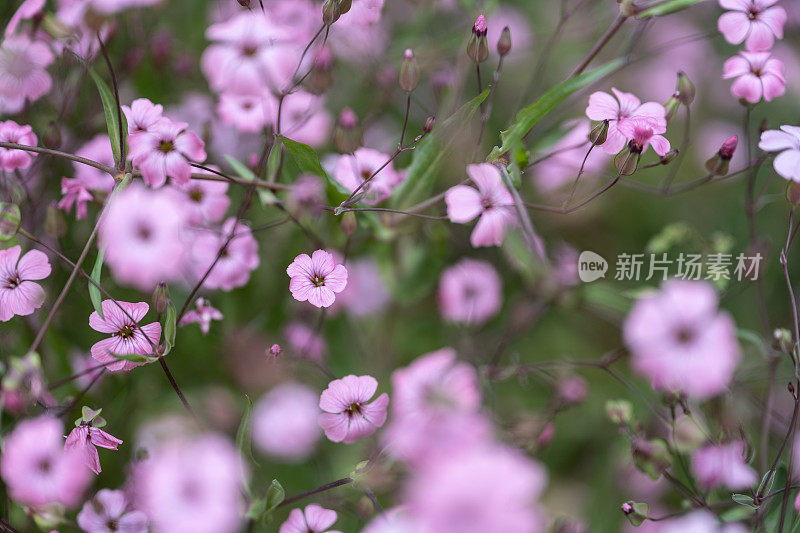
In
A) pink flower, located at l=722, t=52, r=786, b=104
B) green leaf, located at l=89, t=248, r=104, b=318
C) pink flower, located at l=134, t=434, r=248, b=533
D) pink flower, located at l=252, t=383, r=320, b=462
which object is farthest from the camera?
pink flower, located at l=252, t=383, r=320, b=462

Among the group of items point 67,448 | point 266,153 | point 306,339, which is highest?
point 266,153

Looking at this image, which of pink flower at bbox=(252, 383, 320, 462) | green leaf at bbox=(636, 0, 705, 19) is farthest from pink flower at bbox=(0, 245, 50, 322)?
green leaf at bbox=(636, 0, 705, 19)

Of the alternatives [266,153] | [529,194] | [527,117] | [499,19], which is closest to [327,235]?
[266,153]

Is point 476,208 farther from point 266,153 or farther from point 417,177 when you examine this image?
point 266,153

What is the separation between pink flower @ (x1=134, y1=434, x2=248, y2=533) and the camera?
0.35m

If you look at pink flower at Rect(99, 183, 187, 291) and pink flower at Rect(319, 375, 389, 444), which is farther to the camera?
pink flower at Rect(319, 375, 389, 444)

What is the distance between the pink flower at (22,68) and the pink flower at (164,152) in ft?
0.46

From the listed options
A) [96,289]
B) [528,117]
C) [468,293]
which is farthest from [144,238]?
[468,293]

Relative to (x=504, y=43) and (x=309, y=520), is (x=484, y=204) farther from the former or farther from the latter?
(x=309, y=520)

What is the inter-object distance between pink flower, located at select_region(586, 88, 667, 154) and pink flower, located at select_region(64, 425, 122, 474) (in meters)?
0.46

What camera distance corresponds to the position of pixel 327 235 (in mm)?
659

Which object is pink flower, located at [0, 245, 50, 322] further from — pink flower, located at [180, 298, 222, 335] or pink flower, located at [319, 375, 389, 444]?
pink flower, located at [319, 375, 389, 444]

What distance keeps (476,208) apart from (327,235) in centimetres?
20

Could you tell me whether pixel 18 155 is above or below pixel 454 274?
above
